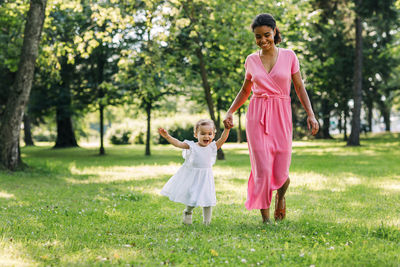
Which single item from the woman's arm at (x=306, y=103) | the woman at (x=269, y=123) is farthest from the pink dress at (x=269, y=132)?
the woman's arm at (x=306, y=103)

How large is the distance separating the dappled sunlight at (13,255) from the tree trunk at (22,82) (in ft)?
28.7

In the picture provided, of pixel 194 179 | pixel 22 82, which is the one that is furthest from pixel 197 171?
pixel 22 82

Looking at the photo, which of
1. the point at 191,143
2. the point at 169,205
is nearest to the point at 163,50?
the point at 169,205

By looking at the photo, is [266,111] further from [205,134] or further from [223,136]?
[205,134]

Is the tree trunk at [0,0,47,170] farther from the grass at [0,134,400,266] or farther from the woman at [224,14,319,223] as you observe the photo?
the woman at [224,14,319,223]

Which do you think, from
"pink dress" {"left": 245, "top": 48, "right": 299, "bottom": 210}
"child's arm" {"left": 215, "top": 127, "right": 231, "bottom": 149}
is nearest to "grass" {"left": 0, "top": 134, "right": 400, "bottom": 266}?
"pink dress" {"left": 245, "top": 48, "right": 299, "bottom": 210}

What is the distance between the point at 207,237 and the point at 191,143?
51.1 inches

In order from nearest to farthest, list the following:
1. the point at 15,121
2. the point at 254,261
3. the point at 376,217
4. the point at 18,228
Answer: the point at 254,261, the point at 18,228, the point at 376,217, the point at 15,121

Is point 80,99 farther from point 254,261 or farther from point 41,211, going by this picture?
point 254,261

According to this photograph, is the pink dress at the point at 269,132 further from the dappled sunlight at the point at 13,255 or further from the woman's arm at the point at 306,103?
the dappled sunlight at the point at 13,255

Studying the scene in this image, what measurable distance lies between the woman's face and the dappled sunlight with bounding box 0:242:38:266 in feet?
11.6

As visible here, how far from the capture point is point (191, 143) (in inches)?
219

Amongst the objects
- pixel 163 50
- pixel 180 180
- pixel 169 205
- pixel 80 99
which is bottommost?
pixel 169 205

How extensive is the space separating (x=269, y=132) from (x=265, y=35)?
1199 millimetres
